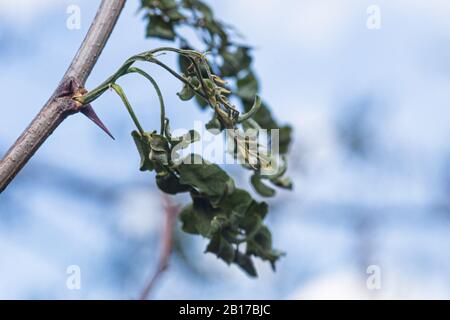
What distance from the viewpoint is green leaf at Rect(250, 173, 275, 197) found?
1.53 meters

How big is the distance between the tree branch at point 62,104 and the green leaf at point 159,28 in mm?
423

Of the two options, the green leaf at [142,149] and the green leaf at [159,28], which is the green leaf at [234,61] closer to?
the green leaf at [159,28]

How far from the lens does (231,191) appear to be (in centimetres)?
135

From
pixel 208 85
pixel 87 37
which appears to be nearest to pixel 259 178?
pixel 208 85

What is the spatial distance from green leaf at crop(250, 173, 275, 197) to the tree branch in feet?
1.67

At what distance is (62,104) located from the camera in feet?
3.42

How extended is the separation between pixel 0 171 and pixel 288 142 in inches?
37.2

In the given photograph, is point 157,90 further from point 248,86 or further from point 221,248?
point 248,86

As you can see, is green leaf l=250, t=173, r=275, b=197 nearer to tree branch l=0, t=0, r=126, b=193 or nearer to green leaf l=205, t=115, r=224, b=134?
green leaf l=205, t=115, r=224, b=134

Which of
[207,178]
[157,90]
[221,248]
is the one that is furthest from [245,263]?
[157,90]

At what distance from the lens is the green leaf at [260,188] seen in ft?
5.02

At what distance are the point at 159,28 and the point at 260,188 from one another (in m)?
0.41

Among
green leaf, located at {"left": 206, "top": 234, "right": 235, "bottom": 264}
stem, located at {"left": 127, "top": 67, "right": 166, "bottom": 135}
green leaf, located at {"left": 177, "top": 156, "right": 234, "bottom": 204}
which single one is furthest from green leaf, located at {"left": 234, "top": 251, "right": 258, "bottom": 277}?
stem, located at {"left": 127, "top": 67, "right": 166, "bottom": 135}
